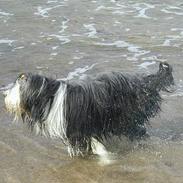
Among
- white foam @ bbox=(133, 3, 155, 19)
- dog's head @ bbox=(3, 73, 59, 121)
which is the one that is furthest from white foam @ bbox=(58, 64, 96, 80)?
white foam @ bbox=(133, 3, 155, 19)

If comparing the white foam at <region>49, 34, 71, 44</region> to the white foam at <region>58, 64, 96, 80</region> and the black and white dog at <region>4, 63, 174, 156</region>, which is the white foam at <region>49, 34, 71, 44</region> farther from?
the black and white dog at <region>4, 63, 174, 156</region>

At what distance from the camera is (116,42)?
884 cm

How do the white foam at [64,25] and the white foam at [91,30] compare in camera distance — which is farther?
the white foam at [64,25]

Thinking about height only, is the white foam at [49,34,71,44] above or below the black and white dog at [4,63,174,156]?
below

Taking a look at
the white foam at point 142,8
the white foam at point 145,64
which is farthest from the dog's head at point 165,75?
the white foam at point 142,8

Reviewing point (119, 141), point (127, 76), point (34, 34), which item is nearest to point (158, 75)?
point (127, 76)

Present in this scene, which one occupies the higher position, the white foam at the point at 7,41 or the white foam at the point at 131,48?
the white foam at the point at 7,41

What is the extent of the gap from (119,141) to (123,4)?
6271 mm

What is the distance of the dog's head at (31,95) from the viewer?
4887 millimetres

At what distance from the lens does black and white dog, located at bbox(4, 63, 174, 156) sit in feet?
16.1

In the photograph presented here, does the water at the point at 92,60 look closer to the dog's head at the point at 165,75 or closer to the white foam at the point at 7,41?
the white foam at the point at 7,41

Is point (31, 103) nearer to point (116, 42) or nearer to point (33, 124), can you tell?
point (33, 124)

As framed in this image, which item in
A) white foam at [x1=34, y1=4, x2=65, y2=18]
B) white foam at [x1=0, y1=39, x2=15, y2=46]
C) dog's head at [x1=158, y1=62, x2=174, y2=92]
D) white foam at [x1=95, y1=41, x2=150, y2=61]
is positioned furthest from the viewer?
white foam at [x1=34, y1=4, x2=65, y2=18]

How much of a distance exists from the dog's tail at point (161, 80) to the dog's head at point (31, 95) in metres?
1.01
